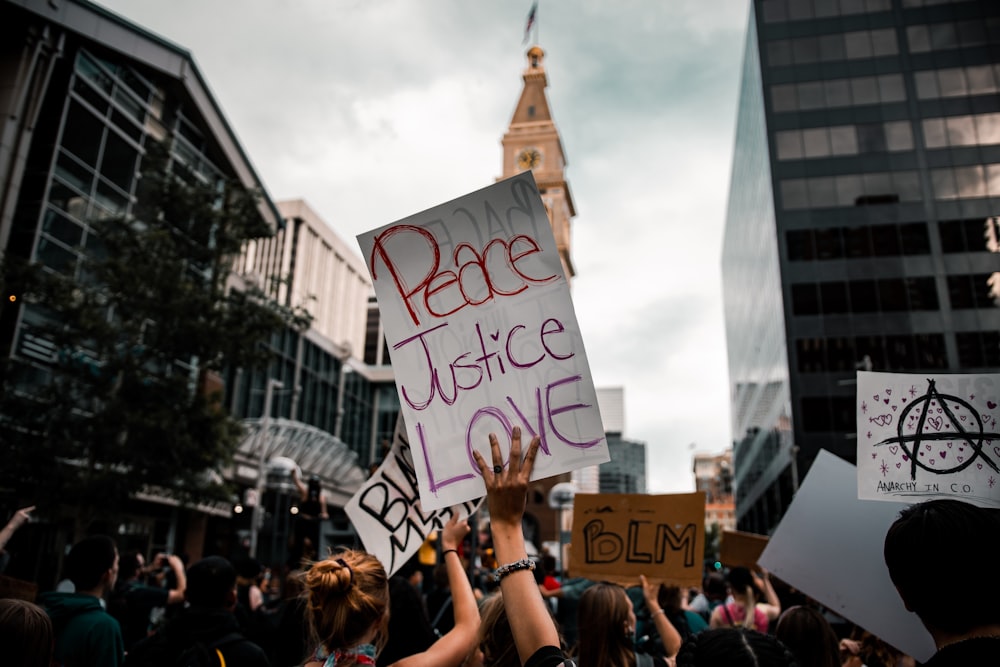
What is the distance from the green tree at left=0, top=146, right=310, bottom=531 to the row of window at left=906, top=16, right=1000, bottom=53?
41.8 metres

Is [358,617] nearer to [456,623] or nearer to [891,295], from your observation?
[456,623]

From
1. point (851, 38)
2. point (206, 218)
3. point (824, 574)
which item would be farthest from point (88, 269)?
point (851, 38)

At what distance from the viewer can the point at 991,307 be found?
38312 millimetres

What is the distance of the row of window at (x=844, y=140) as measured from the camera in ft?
137

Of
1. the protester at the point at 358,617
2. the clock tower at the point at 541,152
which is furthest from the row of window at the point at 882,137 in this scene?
the protester at the point at 358,617

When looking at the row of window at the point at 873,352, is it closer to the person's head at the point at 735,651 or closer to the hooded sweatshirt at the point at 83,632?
the hooded sweatshirt at the point at 83,632

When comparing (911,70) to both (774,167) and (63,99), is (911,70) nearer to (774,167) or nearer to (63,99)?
(774,167)

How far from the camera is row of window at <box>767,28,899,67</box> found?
43.2 m

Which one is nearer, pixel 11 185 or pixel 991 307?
pixel 11 185

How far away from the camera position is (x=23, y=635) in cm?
219

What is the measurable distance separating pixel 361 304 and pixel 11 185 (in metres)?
31.1

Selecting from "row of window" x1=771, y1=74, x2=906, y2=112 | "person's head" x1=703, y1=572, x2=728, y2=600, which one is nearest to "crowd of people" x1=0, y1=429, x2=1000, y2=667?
"person's head" x1=703, y1=572, x2=728, y2=600

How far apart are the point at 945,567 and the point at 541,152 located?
77.1 m

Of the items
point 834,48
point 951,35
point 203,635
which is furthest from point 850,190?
point 203,635
